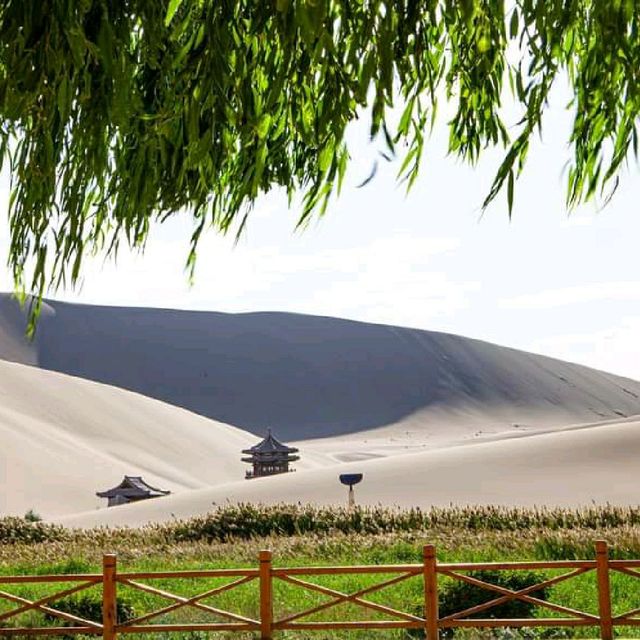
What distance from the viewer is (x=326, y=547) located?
65.0ft

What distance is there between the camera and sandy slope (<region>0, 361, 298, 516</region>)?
63.6 meters

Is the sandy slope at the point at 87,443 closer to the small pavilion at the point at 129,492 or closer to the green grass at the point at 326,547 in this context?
the small pavilion at the point at 129,492

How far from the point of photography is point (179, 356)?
15925 centimetres

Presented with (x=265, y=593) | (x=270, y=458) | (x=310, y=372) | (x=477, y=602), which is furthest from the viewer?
(x=310, y=372)

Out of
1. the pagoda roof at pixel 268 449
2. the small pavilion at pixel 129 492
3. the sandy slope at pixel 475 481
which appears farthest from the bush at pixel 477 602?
the pagoda roof at pixel 268 449

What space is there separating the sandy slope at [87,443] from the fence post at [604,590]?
50.1m

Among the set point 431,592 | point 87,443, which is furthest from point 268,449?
point 431,592

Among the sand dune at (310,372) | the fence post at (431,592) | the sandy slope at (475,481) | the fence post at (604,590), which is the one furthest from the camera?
the sand dune at (310,372)

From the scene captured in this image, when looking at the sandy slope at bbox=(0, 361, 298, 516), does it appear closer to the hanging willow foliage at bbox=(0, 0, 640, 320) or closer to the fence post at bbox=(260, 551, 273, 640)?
the fence post at bbox=(260, 551, 273, 640)

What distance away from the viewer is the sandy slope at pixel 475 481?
3753 centimetres

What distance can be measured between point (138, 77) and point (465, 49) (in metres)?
1.58

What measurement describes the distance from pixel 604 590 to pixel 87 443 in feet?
234

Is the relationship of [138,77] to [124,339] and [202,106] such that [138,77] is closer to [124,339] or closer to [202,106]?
[202,106]

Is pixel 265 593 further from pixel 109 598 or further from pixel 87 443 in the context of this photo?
pixel 87 443
